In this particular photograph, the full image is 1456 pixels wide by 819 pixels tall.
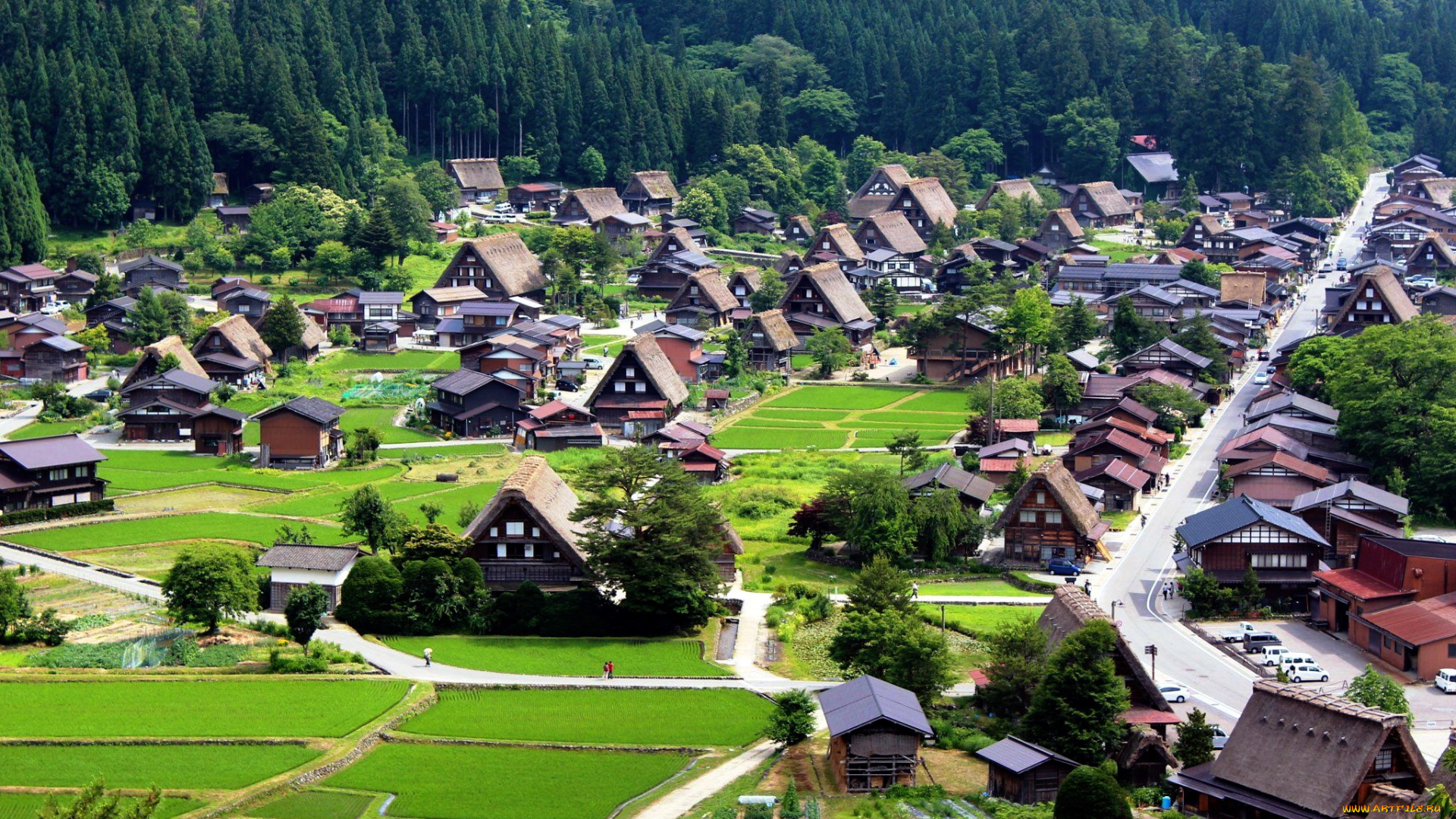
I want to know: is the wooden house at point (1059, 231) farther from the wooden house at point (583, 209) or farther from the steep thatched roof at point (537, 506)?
the steep thatched roof at point (537, 506)

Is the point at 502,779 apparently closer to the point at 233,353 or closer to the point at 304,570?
the point at 304,570

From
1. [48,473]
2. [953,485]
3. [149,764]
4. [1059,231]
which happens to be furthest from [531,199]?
[149,764]

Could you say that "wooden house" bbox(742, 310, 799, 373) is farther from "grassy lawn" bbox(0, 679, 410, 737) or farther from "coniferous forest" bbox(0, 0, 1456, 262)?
"grassy lawn" bbox(0, 679, 410, 737)

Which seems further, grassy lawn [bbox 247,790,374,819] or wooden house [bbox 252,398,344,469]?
wooden house [bbox 252,398,344,469]

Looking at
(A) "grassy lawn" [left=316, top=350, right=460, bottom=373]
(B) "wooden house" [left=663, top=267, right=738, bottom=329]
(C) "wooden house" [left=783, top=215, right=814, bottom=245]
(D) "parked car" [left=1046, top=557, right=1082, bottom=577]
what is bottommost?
(D) "parked car" [left=1046, top=557, right=1082, bottom=577]

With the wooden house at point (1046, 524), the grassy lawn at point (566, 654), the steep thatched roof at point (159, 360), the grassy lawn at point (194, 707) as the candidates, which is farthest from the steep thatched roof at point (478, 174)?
the grassy lawn at point (194, 707)

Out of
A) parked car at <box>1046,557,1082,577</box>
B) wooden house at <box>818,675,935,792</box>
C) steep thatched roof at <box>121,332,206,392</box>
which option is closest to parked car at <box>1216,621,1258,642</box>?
parked car at <box>1046,557,1082,577</box>
